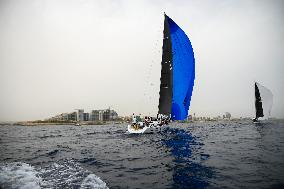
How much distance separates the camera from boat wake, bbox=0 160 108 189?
29.1ft

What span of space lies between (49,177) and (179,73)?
958 inches

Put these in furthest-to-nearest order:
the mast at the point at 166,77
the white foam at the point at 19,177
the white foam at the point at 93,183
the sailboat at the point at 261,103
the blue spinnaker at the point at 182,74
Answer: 1. the sailboat at the point at 261,103
2. the mast at the point at 166,77
3. the blue spinnaker at the point at 182,74
4. the white foam at the point at 19,177
5. the white foam at the point at 93,183

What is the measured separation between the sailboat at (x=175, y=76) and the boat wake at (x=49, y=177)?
65.9ft

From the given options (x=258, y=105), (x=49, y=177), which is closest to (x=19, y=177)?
(x=49, y=177)

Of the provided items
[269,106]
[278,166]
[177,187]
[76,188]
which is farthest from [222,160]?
[269,106]

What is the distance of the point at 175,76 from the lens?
104 feet

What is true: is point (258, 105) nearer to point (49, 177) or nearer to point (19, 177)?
point (49, 177)

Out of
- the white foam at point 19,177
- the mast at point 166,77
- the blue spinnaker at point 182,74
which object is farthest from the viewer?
the mast at point 166,77

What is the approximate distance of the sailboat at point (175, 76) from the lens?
31.4 meters

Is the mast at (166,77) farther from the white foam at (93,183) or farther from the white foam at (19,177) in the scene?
the white foam at (93,183)

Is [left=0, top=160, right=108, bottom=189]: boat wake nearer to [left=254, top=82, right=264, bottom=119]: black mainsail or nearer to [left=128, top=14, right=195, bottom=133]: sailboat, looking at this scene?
[left=128, top=14, right=195, bottom=133]: sailboat

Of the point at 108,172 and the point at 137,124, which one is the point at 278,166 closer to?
the point at 108,172

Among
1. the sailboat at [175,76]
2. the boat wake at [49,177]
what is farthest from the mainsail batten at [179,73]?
the boat wake at [49,177]

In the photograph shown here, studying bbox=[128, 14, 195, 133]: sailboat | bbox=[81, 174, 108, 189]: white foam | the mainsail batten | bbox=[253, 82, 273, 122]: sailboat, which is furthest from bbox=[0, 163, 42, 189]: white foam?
bbox=[253, 82, 273, 122]: sailboat
